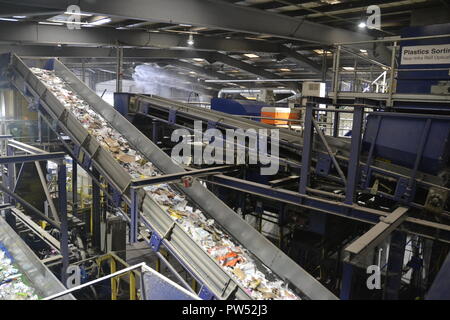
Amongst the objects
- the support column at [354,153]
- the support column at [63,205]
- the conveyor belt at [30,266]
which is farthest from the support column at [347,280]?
the support column at [63,205]

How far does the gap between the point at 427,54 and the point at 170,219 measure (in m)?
4.44

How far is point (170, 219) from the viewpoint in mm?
4852

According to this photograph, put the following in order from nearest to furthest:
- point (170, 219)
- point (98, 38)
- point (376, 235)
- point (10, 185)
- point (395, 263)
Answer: point (376, 235)
point (395, 263)
point (170, 219)
point (10, 185)
point (98, 38)

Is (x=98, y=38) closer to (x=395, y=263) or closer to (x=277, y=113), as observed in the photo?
(x=277, y=113)

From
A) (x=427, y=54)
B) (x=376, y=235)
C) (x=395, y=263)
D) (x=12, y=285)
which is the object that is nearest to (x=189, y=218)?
(x=12, y=285)

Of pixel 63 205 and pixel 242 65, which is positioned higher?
pixel 242 65

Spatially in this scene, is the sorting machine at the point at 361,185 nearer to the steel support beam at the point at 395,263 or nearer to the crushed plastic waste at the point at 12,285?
the steel support beam at the point at 395,263

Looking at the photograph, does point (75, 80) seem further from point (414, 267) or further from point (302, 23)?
point (414, 267)

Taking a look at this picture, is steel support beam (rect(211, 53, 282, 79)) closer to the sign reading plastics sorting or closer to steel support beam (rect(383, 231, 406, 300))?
the sign reading plastics sorting

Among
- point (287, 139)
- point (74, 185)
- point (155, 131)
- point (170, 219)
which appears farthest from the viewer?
point (74, 185)

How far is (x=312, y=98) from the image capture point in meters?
5.08

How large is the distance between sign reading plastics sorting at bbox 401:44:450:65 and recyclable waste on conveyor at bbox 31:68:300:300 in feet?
12.6

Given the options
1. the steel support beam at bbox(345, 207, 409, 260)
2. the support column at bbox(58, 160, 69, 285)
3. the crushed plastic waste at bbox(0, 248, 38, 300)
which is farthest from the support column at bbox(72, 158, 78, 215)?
the steel support beam at bbox(345, 207, 409, 260)

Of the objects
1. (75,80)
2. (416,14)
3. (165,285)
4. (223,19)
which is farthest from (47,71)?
(416,14)
